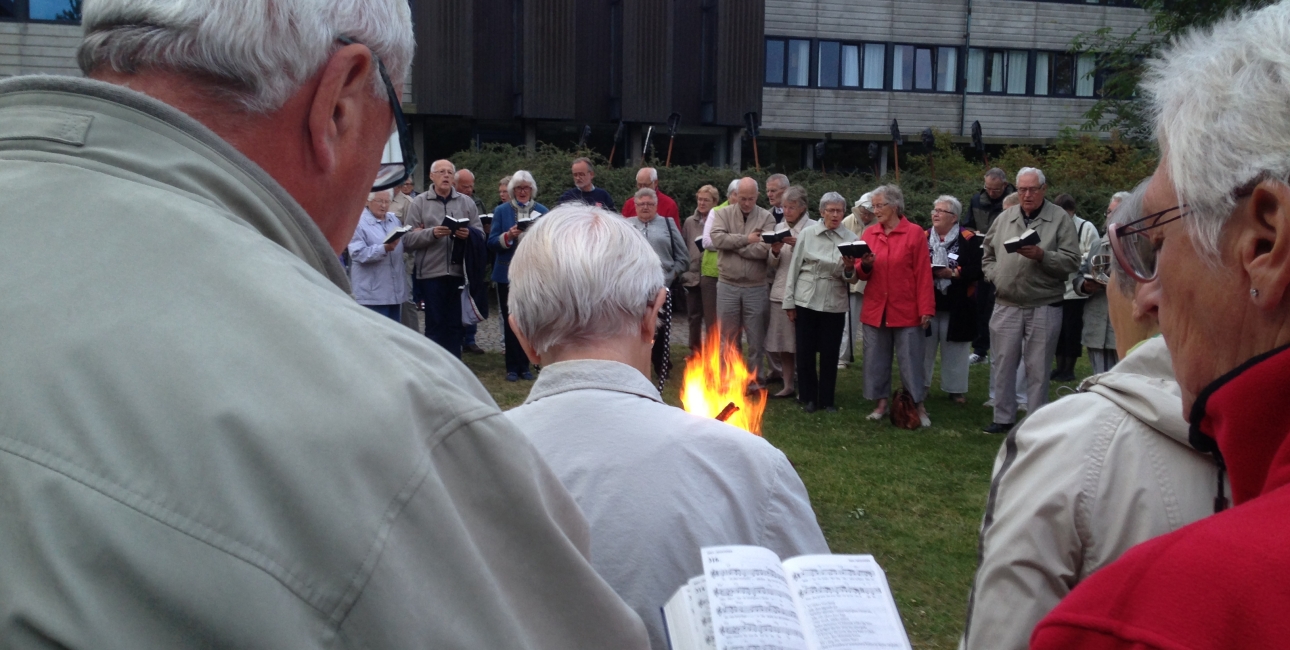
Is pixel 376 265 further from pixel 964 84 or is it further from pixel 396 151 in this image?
pixel 964 84

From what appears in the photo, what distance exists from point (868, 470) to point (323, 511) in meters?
7.28

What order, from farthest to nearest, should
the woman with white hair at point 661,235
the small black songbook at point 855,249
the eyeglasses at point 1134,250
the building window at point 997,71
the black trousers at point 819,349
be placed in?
the building window at point 997,71
the woman with white hair at point 661,235
the black trousers at point 819,349
the small black songbook at point 855,249
the eyeglasses at point 1134,250

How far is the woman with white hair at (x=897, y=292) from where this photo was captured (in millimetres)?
9469

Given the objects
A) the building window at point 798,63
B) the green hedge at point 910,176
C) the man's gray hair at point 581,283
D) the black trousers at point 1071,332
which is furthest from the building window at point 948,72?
the man's gray hair at point 581,283

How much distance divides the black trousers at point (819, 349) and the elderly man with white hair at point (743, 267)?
28.3 inches

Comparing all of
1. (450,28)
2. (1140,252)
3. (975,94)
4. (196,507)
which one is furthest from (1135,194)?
(975,94)

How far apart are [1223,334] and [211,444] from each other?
1.29 metres

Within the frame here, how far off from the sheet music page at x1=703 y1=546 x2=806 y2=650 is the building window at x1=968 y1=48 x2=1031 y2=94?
127 feet

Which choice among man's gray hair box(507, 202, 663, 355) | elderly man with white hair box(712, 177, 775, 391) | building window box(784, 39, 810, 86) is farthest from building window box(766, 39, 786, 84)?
man's gray hair box(507, 202, 663, 355)

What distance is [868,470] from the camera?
7859 mm

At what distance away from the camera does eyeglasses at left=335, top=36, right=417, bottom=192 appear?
63.2 inches

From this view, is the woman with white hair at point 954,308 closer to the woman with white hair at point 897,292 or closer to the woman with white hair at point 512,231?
the woman with white hair at point 897,292

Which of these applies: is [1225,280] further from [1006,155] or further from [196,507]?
[1006,155]

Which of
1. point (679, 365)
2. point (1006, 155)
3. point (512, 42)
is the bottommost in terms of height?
point (679, 365)
